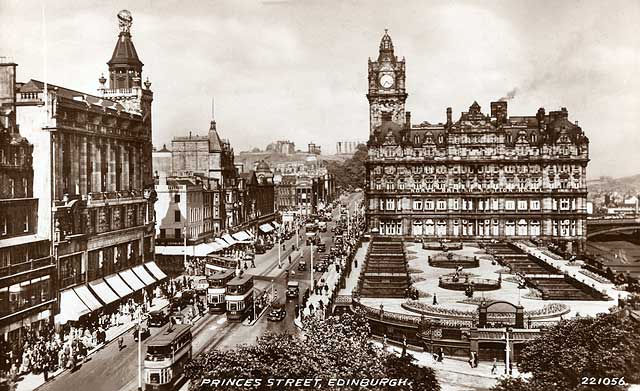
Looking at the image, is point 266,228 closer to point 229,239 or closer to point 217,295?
point 229,239

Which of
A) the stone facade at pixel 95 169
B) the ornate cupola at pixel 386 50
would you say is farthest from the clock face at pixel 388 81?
the stone facade at pixel 95 169

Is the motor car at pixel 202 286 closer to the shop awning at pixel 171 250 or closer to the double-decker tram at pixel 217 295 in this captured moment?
the double-decker tram at pixel 217 295

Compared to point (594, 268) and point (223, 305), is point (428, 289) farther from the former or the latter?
point (594, 268)

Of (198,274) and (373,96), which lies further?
(373,96)

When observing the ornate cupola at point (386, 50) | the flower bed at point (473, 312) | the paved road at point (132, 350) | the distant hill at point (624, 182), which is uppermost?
the ornate cupola at point (386, 50)

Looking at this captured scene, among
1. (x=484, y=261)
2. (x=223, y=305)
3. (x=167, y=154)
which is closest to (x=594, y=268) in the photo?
(x=484, y=261)
